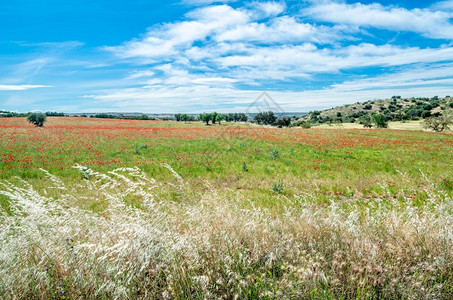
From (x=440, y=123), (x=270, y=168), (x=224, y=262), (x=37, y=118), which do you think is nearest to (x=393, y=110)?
(x=440, y=123)

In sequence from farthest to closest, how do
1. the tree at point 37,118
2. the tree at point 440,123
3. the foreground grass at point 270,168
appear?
the tree at point 440,123
the tree at point 37,118
the foreground grass at point 270,168

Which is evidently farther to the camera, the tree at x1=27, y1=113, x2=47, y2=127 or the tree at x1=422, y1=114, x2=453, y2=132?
the tree at x1=422, y1=114, x2=453, y2=132

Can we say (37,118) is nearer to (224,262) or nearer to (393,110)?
(224,262)

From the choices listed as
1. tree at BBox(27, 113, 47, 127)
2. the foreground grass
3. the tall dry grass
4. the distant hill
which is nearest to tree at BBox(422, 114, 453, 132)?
the distant hill

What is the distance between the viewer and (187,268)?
2740mm

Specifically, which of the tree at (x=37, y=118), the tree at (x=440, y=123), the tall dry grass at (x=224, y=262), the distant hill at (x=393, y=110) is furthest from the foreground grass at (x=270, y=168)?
the distant hill at (x=393, y=110)

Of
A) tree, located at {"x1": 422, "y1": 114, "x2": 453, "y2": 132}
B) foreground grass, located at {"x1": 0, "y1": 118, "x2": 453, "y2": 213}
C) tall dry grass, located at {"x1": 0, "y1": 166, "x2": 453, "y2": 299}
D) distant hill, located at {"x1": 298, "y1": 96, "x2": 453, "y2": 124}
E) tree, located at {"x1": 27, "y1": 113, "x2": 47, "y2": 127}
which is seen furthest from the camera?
distant hill, located at {"x1": 298, "y1": 96, "x2": 453, "y2": 124}

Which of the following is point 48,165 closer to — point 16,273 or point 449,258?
point 16,273

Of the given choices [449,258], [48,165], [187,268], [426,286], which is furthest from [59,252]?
[48,165]

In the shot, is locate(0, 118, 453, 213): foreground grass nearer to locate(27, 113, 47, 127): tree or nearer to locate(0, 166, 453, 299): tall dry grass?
locate(0, 166, 453, 299): tall dry grass

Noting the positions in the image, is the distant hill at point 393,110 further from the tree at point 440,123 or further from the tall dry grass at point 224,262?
the tall dry grass at point 224,262

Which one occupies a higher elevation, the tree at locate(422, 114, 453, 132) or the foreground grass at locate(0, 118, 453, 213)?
the tree at locate(422, 114, 453, 132)

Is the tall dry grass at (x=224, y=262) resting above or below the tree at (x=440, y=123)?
below

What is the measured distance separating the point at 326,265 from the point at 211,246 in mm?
1617
